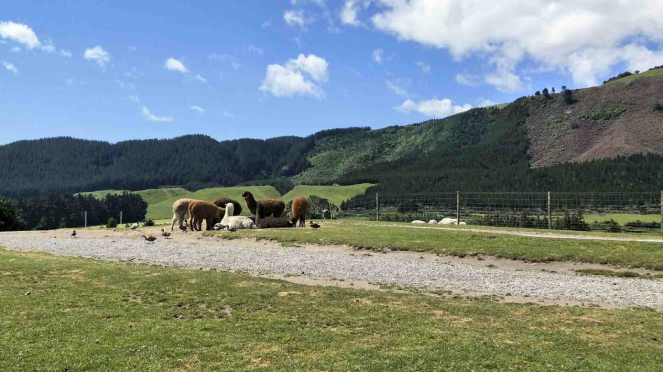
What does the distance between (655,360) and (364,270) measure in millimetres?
10484

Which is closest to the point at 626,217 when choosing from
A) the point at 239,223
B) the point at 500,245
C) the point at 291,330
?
the point at 500,245

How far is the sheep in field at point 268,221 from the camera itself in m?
31.7

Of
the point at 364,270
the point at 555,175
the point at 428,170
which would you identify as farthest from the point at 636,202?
the point at 428,170

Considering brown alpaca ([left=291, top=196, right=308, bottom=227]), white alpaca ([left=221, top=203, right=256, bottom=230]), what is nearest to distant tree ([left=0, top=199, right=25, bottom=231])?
white alpaca ([left=221, top=203, right=256, bottom=230])

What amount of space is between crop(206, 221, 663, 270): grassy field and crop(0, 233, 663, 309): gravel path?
1.62 meters

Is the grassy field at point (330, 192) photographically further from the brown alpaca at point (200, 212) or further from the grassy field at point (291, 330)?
the grassy field at point (291, 330)

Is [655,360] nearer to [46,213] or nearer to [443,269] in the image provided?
[443,269]

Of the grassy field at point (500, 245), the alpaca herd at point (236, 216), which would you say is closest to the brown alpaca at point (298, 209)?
the alpaca herd at point (236, 216)

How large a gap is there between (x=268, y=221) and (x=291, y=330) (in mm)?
23918

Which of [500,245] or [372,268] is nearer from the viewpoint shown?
[372,268]

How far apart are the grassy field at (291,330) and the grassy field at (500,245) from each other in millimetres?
7533

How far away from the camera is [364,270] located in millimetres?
16688

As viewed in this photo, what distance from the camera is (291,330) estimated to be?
8438 mm

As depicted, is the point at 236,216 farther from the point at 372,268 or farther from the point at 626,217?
the point at 626,217
